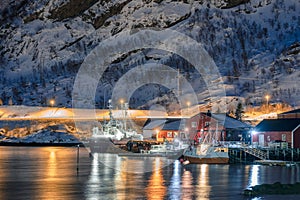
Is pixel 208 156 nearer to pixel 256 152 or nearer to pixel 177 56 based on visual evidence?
pixel 256 152

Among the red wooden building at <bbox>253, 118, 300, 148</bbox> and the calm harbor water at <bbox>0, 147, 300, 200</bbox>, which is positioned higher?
the red wooden building at <bbox>253, 118, 300, 148</bbox>

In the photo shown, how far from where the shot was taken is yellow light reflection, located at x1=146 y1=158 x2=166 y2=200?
110 ft

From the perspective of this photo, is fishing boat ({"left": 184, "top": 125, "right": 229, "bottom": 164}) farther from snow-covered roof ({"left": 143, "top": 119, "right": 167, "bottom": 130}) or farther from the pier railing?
snow-covered roof ({"left": 143, "top": 119, "right": 167, "bottom": 130})

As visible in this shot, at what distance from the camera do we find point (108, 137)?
88438mm

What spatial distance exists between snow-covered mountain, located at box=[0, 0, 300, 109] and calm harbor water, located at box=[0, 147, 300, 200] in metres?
54.9

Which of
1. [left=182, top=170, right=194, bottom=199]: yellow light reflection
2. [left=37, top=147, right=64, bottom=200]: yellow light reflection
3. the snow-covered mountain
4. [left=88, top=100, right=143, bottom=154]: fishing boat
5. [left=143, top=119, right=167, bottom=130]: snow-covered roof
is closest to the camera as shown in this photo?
[left=182, top=170, right=194, bottom=199]: yellow light reflection

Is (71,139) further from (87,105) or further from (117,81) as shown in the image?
(117,81)

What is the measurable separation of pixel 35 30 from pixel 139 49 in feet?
138

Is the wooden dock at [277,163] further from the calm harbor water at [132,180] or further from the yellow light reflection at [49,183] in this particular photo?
the yellow light reflection at [49,183]

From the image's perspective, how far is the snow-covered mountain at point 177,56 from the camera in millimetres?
123500

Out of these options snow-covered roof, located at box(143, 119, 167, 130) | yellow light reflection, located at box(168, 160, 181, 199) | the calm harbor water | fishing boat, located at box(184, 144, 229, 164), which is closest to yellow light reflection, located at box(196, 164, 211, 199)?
the calm harbor water

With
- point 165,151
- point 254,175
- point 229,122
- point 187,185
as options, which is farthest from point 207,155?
point 229,122

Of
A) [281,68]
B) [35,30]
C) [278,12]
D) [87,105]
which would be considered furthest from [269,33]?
[35,30]

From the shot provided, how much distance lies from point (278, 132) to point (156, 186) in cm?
2965
